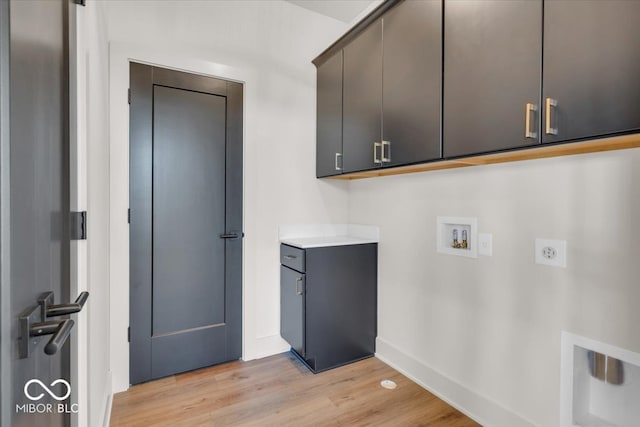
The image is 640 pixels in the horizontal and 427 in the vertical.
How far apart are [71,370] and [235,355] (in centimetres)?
158

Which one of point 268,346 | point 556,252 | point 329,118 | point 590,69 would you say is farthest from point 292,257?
point 590,69

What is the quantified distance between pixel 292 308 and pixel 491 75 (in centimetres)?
196

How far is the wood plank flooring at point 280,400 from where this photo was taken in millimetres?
1754

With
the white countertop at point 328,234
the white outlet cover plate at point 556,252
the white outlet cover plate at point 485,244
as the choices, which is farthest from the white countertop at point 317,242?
the white outlet cover plate at point 556,252

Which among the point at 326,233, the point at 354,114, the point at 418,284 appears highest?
the point at 354,114

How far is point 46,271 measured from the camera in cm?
78

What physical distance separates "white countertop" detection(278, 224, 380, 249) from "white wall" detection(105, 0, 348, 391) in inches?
2.6

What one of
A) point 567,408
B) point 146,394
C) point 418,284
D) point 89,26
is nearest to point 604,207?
point 567,408

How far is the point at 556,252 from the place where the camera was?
4.68 feet

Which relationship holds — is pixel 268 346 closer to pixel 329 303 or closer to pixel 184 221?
pixel 329 303

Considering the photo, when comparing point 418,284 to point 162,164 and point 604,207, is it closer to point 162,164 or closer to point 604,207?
point 604,207

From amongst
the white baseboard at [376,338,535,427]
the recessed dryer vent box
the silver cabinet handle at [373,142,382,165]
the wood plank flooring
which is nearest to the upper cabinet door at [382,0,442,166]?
the silver cabinet handle at [373,142,382,165]

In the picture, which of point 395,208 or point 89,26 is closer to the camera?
point 89,26

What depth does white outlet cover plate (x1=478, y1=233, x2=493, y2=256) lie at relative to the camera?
1.70 metres
